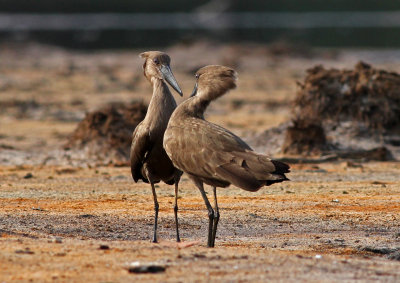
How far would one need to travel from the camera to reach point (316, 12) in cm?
7175

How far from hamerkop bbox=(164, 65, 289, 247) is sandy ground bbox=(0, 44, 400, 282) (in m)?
0.65

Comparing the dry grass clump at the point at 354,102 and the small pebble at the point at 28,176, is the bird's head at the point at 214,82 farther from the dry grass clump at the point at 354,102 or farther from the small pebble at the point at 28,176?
the dry grass clump at the point at 354,102

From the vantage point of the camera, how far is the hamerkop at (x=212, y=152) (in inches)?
350

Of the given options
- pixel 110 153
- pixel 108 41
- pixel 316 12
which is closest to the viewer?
pixel 110 153

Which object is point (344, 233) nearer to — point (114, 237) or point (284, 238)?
point (284, 238)

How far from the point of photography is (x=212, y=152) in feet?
30.2

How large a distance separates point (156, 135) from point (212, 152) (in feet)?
3.10

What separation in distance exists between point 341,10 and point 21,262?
65820 millimetres

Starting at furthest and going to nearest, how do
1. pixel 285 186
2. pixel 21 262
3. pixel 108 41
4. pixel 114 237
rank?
pixel 108 41
pixel 285 186
pixel 114 237
pixel 21 262

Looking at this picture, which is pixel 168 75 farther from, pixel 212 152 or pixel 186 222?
pixel 186 222

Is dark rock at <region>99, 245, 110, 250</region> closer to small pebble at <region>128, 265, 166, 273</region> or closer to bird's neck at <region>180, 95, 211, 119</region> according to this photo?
small pebble at <region>128, 265, 166, 273</region>

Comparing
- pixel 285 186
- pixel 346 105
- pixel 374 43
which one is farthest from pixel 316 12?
pixel 285 186

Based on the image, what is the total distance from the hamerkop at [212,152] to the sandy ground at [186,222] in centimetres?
65

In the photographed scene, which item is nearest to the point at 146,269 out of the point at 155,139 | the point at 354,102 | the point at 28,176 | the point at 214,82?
the point at 155,139
